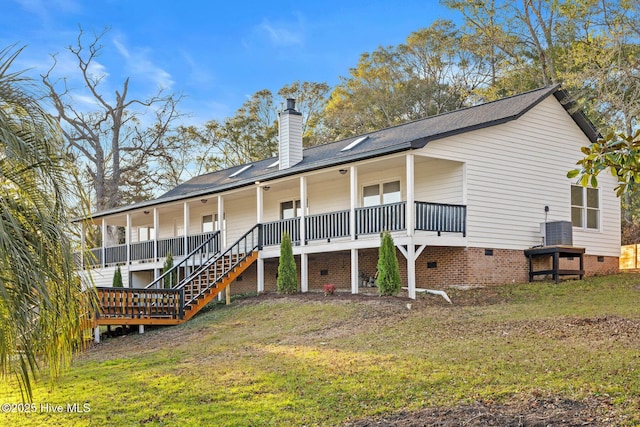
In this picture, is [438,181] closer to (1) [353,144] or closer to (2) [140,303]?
(1) [353,144]

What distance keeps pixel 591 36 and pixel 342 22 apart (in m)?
10.3

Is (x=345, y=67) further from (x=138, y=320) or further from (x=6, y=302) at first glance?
(x=6, y=302)

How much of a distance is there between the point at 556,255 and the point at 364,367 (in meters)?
10.5

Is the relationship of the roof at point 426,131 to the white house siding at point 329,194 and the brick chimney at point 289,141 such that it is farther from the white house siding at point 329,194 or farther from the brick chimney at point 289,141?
the white house siding at point 329,194

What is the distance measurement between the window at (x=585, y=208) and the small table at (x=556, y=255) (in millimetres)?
1641

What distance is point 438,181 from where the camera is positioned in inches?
768

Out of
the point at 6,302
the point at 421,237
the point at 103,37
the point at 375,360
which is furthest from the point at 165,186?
the point at 6,302

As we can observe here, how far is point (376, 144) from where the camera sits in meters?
20.9

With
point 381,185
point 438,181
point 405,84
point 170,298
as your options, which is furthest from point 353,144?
point 405,84

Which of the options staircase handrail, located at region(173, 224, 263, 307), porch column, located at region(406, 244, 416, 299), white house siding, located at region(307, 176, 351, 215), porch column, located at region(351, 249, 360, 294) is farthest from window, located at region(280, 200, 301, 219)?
porch column, located at region(406, 244, 416, 299)

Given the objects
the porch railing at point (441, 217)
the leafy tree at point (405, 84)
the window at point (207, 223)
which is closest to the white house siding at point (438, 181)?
the porch railing at point (441, 217)

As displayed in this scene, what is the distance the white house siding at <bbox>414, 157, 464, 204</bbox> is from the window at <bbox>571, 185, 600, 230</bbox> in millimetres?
4457

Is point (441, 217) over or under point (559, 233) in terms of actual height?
over

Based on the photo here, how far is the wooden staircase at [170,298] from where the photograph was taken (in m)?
17.4
